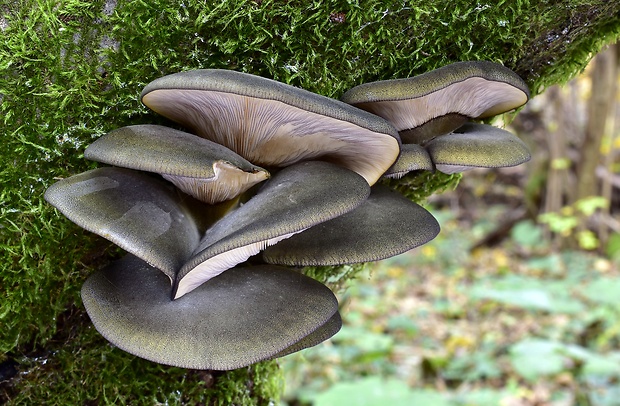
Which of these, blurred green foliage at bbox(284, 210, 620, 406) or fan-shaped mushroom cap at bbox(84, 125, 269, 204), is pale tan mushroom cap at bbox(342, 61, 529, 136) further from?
blurred green foliage at bbox(284, 210, 620, 406)

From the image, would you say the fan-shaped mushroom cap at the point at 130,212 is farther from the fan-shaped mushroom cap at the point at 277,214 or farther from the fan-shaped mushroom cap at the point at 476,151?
the fan-shaped mushroom cap at the point at 476,151

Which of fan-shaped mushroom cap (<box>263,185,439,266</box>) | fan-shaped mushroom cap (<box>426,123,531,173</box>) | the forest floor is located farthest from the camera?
the forest floor

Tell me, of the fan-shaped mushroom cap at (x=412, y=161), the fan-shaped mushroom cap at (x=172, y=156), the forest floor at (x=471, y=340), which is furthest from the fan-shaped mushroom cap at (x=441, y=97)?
the forest floor at (x=471, y=340)

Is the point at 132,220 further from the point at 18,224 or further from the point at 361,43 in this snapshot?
the point at 361,43

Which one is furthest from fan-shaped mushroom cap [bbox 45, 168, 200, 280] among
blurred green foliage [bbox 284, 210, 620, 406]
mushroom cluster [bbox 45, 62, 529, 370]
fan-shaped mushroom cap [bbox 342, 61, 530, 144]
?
blurred green foliage [bbox 284, 210, 620, 406]

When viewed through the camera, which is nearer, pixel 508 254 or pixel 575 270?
pixel 575 270

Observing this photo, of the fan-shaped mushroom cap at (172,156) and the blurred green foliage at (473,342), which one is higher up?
the fan-shaped mushroom cap at (172,156)

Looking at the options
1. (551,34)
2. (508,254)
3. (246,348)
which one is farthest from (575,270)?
(246,348)
